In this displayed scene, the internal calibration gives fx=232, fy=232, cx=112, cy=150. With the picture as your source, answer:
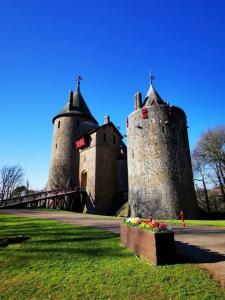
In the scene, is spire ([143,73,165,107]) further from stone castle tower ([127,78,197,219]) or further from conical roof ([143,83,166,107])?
stone castle tower ([127,78,197,219])

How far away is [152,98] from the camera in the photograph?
27.3 metres

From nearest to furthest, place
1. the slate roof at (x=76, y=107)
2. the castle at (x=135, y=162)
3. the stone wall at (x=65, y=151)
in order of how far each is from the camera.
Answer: the castle at (x=135, y=162)
the stone wall at (x=65, y=151)
the slate roof at (x=76, y=107)

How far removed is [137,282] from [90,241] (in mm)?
3174

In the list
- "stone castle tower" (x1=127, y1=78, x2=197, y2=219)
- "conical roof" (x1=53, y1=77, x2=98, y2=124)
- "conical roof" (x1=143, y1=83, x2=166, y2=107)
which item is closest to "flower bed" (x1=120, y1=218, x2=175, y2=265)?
"stone castle tower" (x1=127, y1=78, x2=197, y2=219)

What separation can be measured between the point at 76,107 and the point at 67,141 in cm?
577

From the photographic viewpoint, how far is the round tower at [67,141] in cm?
3091

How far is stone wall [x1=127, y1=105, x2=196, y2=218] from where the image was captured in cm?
2009

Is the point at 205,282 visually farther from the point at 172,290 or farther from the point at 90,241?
the point at 90,241

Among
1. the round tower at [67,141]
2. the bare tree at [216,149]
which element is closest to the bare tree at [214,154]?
the bare tree at [216,149]

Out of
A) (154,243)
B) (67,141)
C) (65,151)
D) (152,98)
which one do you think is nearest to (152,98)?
(152,98)

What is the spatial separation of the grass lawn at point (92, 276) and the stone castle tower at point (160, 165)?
560 inches

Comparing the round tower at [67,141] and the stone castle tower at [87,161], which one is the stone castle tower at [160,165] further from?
the round tower at [67,141]

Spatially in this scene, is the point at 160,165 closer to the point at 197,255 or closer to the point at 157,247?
the point at 197,255

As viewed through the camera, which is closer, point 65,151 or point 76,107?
point 65,151
